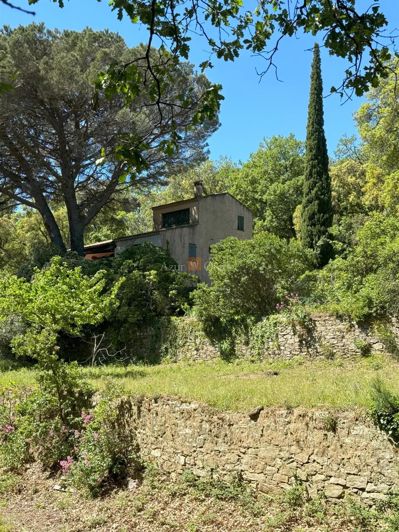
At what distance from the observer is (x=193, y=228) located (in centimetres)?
2823

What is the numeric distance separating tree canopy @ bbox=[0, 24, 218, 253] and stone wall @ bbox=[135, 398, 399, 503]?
13.8 meters

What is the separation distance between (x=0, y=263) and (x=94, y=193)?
42.7ft

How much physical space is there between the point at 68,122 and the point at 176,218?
8.80 meters

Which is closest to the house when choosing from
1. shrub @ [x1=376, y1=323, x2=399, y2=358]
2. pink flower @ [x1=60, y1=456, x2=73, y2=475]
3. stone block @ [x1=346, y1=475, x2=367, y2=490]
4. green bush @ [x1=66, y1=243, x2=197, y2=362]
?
green bush @ [x1=66, y1=243, x2=197, y2=362]

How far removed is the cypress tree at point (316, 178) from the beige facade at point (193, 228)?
15.7 feet

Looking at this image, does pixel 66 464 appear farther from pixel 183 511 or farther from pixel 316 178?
pixel 316 178

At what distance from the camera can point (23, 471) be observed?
10.1 m

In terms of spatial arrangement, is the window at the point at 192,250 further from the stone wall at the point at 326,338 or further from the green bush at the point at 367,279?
the stone wall at the point at 326,338

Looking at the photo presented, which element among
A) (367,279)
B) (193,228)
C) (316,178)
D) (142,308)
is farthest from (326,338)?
(316,178)

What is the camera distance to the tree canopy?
846 inches

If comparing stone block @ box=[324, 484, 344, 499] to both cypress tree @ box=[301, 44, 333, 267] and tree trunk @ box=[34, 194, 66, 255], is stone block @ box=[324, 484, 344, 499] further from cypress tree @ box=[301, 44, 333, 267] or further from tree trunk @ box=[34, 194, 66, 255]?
cypress tree @ box=[301, 44, 333, 267]

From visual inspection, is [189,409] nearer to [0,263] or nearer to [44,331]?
[44,331]

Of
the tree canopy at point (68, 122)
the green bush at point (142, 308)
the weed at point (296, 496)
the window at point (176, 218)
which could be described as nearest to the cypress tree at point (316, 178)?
the tree canopy at point (68, 122)

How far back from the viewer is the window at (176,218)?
2906 centimetres
